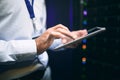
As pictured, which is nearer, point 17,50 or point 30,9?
point 17,50

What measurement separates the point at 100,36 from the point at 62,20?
0.28 metres

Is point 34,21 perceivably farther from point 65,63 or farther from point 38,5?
point 65,63

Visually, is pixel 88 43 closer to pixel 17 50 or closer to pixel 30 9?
pixel 30 9

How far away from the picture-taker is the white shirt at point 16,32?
0.85m

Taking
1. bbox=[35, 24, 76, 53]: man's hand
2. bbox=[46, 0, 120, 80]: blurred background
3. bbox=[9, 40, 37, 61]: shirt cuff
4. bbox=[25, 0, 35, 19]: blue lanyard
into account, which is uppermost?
bbox=[25, 0, 35, 19]: blue lanyard

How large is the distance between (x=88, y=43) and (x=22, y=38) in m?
0.79

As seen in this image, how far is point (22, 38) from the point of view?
0.94 meters

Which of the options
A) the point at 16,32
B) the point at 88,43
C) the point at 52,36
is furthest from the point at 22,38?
the point at 88,43

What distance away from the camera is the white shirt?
0.85 metres

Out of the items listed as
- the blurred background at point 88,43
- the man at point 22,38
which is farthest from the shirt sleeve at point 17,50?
the blurred background at point 88,43

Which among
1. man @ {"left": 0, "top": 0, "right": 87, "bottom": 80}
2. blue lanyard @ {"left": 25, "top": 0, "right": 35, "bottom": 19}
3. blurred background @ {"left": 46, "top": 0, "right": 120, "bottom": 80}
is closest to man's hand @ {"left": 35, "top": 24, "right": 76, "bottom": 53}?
man @ {"left": 0, "top": 0, "right": 87, "bottom": 80}

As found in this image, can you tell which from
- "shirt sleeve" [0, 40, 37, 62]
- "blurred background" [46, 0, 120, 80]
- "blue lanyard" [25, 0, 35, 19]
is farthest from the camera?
"blurred background" [46, 0, 120, 80]

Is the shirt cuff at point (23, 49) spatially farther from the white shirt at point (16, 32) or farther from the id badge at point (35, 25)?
the id badge at point (35, 25)

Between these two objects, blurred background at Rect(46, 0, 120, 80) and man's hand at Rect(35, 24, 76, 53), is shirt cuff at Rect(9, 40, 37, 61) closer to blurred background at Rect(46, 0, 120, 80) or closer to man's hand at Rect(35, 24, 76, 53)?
man's hand at Rect(35, 24, 76, 53)
